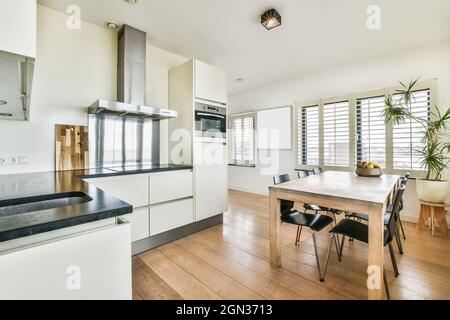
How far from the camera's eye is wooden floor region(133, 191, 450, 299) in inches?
64.6

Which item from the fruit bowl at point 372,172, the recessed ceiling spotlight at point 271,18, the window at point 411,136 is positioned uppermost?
the recessed ceiling spotlight at point 271,18

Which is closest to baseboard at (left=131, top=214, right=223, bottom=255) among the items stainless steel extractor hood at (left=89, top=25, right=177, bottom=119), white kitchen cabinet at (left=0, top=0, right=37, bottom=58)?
stainless steel extractor hood at (left=89, top=25, right=177, bottom=119)

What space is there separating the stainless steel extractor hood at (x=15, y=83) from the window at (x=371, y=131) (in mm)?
4217

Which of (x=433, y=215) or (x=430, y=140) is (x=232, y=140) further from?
(x=433, y=215)

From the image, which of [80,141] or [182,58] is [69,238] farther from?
[182,58]

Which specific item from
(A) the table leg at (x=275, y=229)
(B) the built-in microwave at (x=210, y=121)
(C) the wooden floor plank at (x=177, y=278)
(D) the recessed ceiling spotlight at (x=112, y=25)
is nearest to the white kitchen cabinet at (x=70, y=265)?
(C) the wooden floor plank at (x=177, y=278)

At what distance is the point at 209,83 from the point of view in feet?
9.69

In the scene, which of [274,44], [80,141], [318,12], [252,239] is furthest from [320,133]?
[80,141]

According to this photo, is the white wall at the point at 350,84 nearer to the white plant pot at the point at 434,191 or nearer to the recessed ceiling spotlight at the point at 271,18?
the white plant pot at the point at 434,191

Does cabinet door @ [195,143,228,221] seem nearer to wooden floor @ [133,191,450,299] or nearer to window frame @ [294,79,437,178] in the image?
wooden floor @ [133,191,450,299]

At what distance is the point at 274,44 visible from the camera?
9.98 ft

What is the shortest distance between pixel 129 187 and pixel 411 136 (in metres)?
3.98

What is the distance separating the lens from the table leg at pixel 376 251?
1420mm
